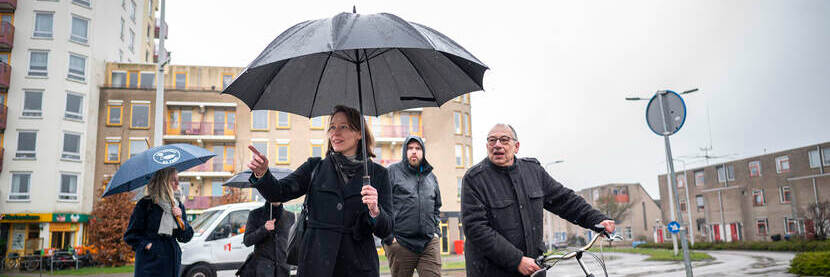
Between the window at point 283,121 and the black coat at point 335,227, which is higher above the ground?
the window at point 283,121

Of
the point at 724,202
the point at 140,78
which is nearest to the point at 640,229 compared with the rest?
the point at 724,202

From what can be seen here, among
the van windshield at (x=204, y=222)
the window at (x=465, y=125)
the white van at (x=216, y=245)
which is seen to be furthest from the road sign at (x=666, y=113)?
the window at (x=465, y=125)

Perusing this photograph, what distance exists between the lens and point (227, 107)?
129 ft

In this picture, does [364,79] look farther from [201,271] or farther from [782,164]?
[782,164]

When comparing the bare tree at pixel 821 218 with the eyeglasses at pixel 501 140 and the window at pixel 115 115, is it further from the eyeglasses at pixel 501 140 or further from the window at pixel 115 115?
the window at pixel 115 115

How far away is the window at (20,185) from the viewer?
3378 centimetres

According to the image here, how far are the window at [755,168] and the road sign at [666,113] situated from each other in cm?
5393

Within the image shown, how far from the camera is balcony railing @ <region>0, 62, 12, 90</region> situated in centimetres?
3416

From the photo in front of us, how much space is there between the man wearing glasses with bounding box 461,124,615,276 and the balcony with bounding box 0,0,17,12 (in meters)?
41.7

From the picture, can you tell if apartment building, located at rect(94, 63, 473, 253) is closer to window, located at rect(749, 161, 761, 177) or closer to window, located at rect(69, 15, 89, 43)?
window, located at rect(69, 15, 89, 43)

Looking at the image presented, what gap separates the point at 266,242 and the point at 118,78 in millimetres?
38245

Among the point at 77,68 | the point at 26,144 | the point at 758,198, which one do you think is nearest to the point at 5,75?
the point at 77,68

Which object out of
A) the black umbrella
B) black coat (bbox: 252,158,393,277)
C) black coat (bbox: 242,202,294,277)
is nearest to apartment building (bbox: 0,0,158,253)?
black coat (bbox: 242,202,294,277)

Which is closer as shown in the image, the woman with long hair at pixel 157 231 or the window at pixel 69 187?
the woman with long hair at pixel 157 231
